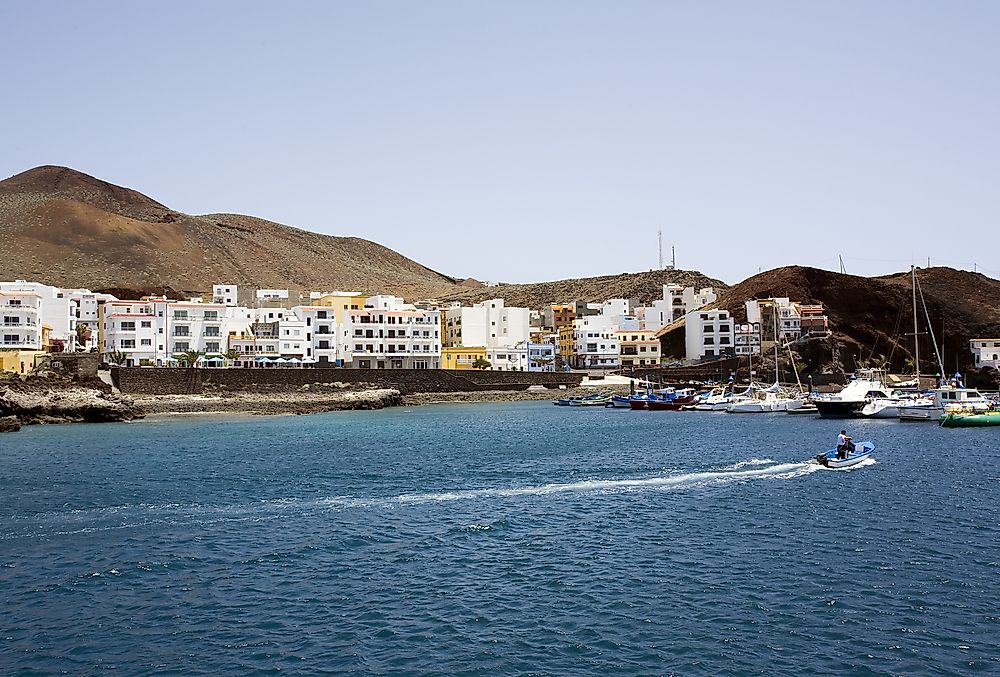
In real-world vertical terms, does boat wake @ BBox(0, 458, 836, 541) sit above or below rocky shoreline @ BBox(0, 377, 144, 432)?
below

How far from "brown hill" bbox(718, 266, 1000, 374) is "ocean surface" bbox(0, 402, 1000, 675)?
3168 inches

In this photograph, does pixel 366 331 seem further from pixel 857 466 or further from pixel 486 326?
pixel 857 466

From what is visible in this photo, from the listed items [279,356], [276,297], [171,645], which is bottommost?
[171,645]

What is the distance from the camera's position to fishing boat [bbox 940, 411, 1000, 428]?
→ 60.5 meters

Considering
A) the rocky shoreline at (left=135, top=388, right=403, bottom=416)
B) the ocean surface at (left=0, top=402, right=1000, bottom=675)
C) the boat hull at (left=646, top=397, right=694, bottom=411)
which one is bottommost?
the ocean surface at (left=0, top=402, right=1000, bottom=675)

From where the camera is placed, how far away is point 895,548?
78.1 feet

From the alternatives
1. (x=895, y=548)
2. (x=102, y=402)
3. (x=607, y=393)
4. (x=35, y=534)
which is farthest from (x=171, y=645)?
(x=607, y=393)

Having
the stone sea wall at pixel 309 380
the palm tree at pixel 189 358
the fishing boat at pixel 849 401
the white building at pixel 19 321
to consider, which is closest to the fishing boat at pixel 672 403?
the fishing boat at pixel 849 401

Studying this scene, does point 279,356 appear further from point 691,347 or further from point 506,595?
point 506,595

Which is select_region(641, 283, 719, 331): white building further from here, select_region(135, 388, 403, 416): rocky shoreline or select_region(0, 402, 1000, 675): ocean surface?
select_region(0, 402, 1000, 675): ocean surface

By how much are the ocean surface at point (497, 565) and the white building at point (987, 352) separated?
7909cm

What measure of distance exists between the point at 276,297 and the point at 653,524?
340 ft

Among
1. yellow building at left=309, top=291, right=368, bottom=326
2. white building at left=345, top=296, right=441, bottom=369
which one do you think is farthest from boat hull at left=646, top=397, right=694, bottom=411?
yellow building at left=309, top=291, right=368, bottom=326

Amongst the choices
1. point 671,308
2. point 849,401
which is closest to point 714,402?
point 849,401
